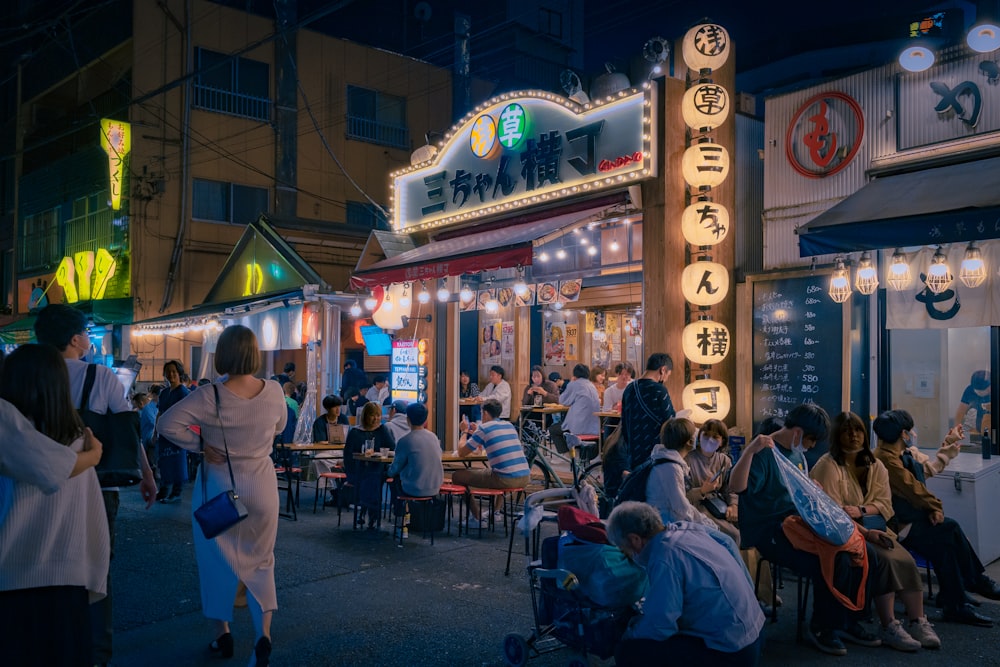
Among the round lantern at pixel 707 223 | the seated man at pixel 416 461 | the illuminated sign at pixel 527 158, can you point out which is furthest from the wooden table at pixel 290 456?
the round lantern at pixel 707 223

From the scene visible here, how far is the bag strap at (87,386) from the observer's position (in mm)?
4719

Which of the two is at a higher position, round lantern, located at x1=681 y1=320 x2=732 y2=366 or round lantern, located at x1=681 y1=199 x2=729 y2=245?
round lantern, located at x1=681 y1=199 x2=729 y2=245

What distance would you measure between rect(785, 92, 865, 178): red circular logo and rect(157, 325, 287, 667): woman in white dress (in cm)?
820

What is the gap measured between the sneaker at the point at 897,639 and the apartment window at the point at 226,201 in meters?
21.7

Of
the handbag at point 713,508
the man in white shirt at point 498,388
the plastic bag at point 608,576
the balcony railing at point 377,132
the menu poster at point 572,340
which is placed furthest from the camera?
the balcony railing at point 377,132

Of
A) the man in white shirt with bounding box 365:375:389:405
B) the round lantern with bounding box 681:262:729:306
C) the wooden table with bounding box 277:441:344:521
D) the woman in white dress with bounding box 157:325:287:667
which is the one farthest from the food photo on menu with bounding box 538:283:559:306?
the woman in white dress with bounding box 157:325:287:667

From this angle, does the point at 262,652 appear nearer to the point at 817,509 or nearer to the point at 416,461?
the point at 817,509

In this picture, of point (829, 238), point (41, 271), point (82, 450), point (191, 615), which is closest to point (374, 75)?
point (41, 271)

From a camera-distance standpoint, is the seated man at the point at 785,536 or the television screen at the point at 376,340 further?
the television screen at the point at 376,340

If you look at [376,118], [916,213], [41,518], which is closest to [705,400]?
[916,213]

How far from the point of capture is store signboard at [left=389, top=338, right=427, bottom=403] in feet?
48.9

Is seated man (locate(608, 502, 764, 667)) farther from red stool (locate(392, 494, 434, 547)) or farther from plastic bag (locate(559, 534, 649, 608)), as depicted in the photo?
red stool (locate(392, 494, 434, 547))

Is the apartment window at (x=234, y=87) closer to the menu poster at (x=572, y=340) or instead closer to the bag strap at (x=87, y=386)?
the menu poster at (x=572, y=340)

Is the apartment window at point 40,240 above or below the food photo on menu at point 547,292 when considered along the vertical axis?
above
